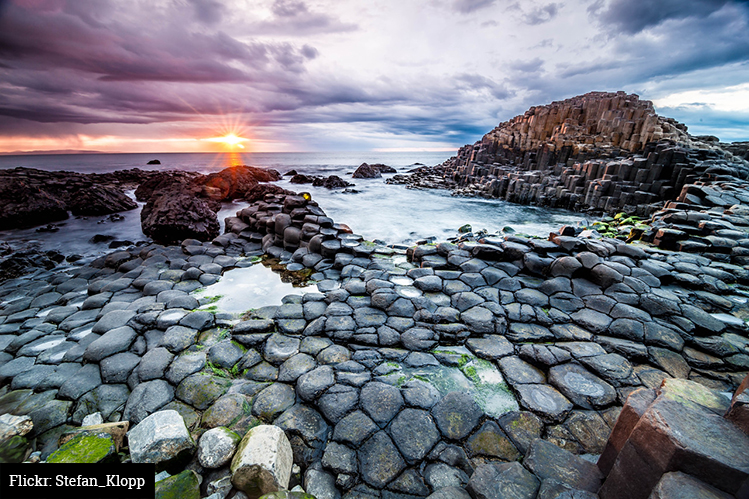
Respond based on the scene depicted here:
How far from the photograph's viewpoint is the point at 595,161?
18.7m

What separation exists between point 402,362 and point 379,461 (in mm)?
1202

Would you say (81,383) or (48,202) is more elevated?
(48,202)

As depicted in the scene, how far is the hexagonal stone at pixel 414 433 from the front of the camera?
2.45m

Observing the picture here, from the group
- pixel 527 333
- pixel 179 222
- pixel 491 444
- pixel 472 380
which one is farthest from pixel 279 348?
pixel 179 222

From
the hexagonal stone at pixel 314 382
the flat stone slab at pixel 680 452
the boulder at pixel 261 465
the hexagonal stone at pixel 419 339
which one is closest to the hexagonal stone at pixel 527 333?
the hexagonal stone at pixel 419 339

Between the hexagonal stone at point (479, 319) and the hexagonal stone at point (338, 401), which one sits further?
the hexagonal stone at point (479, 319)

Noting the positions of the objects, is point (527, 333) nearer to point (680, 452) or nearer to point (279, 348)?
point (680, 452)

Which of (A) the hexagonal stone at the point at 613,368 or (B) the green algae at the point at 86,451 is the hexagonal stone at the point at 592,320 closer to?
(A) the hexagonal stone at the point at 613,368

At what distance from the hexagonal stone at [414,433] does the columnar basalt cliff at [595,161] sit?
1537cm

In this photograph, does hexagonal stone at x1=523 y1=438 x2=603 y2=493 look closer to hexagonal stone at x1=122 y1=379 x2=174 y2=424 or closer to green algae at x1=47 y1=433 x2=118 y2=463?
green algae at x1=47 y1=433 x2=118 y2=463

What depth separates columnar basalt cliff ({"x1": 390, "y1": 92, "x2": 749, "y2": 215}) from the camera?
1384cm

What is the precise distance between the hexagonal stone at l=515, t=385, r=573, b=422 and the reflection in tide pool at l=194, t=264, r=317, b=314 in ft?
12.8

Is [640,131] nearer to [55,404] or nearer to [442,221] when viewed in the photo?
[442,221]

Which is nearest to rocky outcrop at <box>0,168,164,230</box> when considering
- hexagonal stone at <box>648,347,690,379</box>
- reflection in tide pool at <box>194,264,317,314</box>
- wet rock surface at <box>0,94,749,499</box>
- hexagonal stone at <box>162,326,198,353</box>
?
wet rock surface at <box>0,94,749,499</box>
